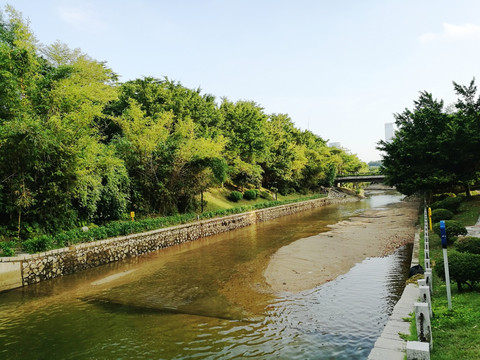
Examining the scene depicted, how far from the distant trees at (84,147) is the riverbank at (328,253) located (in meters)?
9.61

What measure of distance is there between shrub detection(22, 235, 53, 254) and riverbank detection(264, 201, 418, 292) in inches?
356

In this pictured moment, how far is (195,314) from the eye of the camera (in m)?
8.93

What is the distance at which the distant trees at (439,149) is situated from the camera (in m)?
21.0

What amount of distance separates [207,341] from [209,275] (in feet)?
19.8

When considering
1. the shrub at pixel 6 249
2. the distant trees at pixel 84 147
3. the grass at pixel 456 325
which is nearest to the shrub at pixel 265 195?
the distant trees at pixel 84 147

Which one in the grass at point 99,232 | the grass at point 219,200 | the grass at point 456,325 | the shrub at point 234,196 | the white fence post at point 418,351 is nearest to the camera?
the white fence post at point 418,351

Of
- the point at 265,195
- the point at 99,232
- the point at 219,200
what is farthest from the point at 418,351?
the point at 265,195

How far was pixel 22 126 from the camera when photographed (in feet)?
42.5

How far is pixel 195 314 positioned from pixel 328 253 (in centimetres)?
923

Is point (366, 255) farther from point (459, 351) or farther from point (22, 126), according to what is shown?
point (22, 126)

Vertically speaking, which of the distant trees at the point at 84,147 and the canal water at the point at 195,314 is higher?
the distant trees at the point at 84,147

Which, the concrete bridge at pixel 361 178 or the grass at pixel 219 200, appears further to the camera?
the concrete bridge at pixel 361 178

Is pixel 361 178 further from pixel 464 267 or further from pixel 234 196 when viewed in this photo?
pixel 464 267

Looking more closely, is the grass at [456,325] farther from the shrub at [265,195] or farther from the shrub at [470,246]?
the shrub at [265,195]
